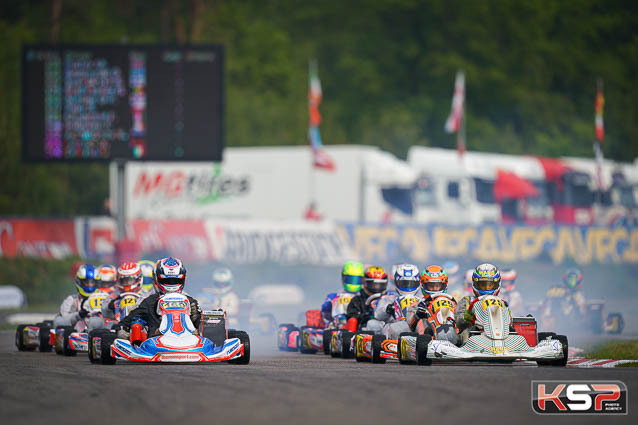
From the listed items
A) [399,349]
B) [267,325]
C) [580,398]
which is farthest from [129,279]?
[580,398]

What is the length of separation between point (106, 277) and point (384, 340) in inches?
193

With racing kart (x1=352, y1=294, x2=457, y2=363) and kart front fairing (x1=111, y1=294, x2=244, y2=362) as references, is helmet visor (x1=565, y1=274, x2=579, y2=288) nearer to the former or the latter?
racing kart (x1=352, y1=294, x2=457, y2=363)

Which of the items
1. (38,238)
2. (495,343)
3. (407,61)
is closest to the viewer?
(495,343)

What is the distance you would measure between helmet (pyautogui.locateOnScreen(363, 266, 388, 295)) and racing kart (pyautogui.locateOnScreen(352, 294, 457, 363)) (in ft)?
4.92

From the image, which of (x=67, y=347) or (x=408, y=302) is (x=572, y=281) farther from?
(x=67, y=347)

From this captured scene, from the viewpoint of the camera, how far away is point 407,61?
2756 inches

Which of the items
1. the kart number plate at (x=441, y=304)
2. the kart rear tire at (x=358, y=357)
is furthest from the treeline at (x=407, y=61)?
the kart number plate at (x=441, y=304)

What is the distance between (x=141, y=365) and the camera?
13.4 m

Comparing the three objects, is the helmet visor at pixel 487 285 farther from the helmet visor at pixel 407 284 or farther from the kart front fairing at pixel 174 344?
the kart front fairing at pixel 174 344

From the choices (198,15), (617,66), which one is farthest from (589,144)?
(198,15)

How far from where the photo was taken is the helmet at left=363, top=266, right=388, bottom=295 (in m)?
16.5

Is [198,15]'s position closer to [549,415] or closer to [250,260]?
[250,260]

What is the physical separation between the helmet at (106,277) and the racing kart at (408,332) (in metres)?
4.22

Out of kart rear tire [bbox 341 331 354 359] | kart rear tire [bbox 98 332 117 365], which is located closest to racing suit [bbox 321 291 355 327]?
kart rear tire [bbox 341 331 354 359]
